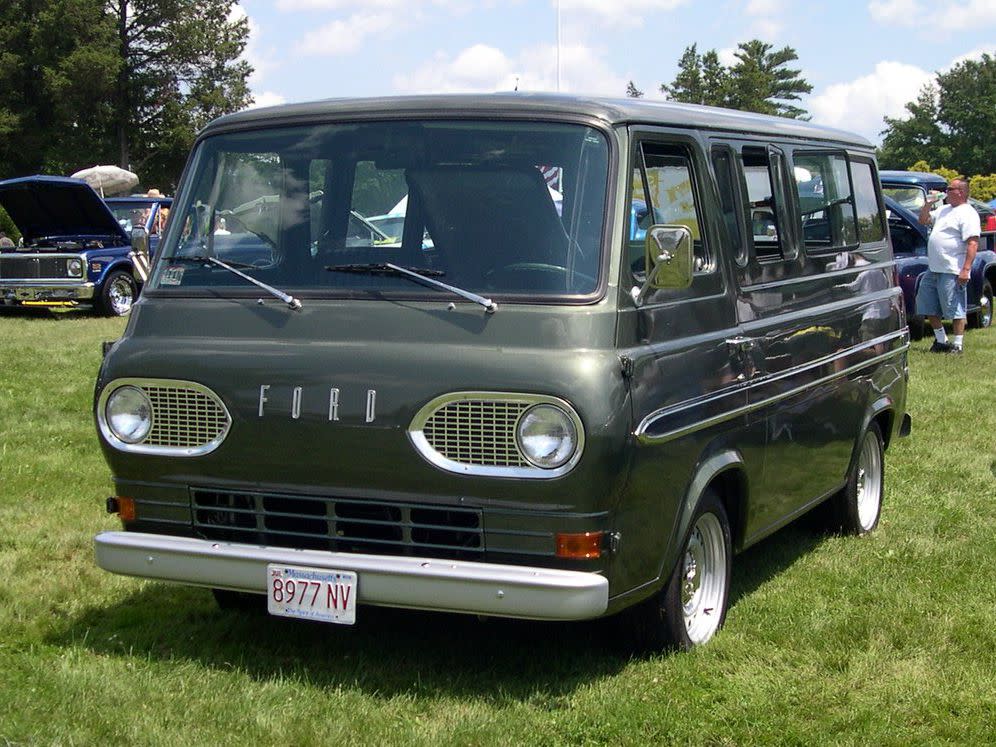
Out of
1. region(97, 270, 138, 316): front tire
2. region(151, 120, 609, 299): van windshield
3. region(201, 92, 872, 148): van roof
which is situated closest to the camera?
region(151, 120, 609, 299): van windshield

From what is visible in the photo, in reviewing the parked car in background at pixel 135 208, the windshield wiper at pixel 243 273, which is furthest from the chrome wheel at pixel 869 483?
the parked car in background at pixel 135 208

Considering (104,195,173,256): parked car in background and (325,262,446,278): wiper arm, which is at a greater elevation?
(104,195,173,256): parked car in background

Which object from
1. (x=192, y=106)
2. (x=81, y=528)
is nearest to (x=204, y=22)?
(x=192, y=106)

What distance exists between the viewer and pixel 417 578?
451 centimetres

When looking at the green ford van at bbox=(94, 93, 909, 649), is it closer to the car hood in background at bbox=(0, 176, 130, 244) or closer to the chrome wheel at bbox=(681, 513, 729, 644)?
the chrome wheel at bbox=(681, 513, 729, 644)

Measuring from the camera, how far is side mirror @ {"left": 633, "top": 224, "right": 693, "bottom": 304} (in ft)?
15.9

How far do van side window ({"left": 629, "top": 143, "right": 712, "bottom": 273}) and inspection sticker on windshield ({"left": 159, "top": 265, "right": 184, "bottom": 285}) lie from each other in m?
1.78

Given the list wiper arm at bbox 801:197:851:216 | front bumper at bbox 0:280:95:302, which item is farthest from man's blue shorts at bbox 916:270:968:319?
front bumper at bbox 0:280:95:302

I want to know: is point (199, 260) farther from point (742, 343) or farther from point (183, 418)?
point (742, 343)

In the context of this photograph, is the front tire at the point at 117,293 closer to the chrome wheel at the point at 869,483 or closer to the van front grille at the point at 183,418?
the chrome wheel at the point at 869,483

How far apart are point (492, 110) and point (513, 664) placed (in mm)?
2089

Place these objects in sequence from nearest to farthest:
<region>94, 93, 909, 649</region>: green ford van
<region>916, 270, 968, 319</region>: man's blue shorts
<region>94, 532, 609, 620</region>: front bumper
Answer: <region>94, 532, 609, 620</region>: front bumper → <region>94, 93, 909, 649</region>: green ford van → <region>916, 270, 968, 319</region>: man's blue shorts

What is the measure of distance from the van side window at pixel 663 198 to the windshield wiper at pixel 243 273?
48.9 inches

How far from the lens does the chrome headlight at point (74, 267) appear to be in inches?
805
